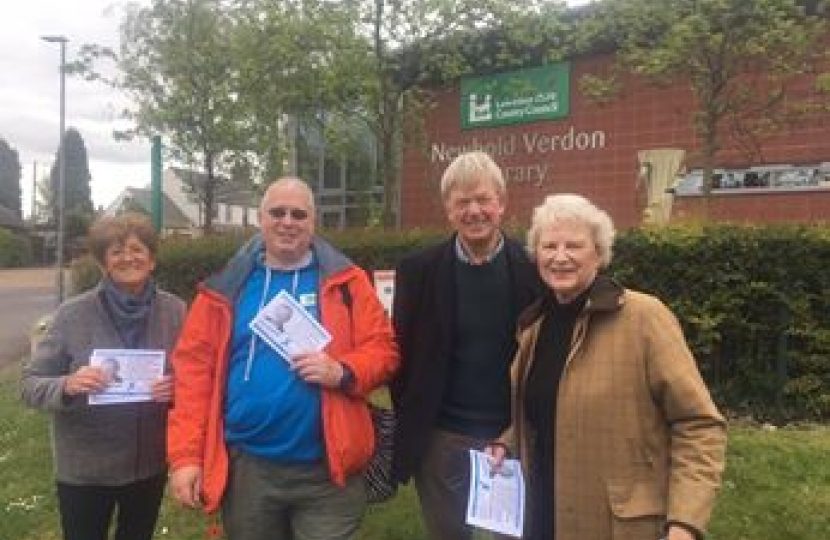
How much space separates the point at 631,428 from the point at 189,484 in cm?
157

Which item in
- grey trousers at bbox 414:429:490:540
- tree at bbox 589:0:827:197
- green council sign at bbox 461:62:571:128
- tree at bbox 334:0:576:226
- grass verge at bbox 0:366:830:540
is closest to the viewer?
grey trousers at bbox 414:429:490:540

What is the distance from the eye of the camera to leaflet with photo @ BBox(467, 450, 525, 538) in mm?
3305

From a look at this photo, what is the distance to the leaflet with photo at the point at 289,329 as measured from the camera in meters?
3.48

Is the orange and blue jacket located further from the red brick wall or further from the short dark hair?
the red brick wall

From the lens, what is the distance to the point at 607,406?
2924mm

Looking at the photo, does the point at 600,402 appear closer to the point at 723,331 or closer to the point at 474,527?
the point at 474,527

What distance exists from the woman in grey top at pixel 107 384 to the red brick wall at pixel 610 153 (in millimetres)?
10575

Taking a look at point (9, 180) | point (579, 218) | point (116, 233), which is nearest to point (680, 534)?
point (579, 218)

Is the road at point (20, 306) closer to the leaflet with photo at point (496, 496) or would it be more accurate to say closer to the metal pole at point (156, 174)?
the metal pole at point (156, 174)

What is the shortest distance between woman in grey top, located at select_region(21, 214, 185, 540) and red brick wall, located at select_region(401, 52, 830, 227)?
10.6m

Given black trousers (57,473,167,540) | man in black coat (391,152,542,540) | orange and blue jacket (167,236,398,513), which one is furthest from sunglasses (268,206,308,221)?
black trousers (57,473,167,540)

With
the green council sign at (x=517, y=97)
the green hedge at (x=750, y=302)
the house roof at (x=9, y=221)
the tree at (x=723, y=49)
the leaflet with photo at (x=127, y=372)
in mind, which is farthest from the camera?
the house roof at (x=9, y=221)

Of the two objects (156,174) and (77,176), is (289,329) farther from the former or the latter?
(77,176)

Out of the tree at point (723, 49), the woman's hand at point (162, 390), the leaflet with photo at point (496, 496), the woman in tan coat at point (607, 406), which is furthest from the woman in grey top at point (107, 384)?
the tree at point (723, 49)
